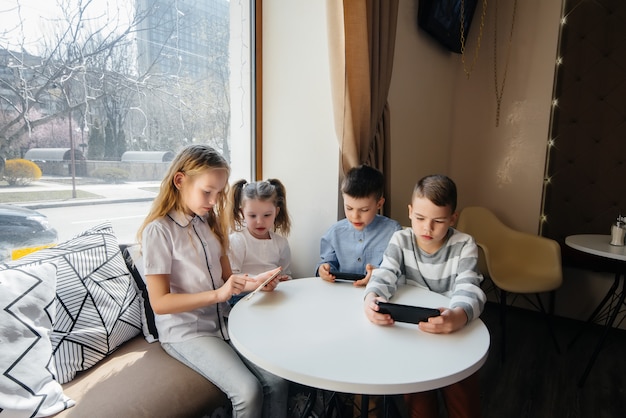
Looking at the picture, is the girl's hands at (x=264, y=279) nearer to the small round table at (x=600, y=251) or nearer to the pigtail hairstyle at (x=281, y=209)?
the pigtail hairstyle at (x=281, y=209)

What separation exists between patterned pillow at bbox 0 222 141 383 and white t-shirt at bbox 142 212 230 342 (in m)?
0.14

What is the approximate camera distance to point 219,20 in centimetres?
185

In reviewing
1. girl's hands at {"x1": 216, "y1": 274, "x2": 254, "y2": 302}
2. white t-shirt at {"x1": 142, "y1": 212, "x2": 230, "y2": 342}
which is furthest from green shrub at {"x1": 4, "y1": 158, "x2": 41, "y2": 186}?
girl's hands at {"x1": 216, "y1": 274, "x2": 254, "y2": 302}

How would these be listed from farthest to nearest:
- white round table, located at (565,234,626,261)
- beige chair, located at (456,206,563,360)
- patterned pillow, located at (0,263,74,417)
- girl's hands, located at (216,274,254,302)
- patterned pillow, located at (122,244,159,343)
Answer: beige chair, located at (456,206,563,360) < white round table, located at (565,234,626,261) < patterned pillow, located at (122,244,159,343) < girl's hands, located at (216,274,254,302) < patterned pillow, located at (0,263,74,417)

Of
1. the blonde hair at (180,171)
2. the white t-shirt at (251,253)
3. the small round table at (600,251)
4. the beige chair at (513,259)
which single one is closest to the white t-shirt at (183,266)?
the blonde hair at (180,171)

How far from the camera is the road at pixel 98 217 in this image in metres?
1.41

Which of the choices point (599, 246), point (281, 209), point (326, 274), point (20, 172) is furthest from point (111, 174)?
point (599, 246)

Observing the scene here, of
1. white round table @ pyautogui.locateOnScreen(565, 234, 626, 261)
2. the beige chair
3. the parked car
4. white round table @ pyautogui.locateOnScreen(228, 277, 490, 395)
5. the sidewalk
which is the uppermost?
the sidewalk

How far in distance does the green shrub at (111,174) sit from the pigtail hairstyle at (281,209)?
598mm

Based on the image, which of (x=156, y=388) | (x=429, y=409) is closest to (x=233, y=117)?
(x=156, y=388)

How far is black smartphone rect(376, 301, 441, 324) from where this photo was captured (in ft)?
3.11

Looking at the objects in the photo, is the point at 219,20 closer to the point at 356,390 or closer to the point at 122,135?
the point at 122,135

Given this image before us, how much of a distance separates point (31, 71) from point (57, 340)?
Result: 886mm

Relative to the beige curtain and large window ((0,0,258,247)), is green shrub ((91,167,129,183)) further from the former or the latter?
the beige curtain
